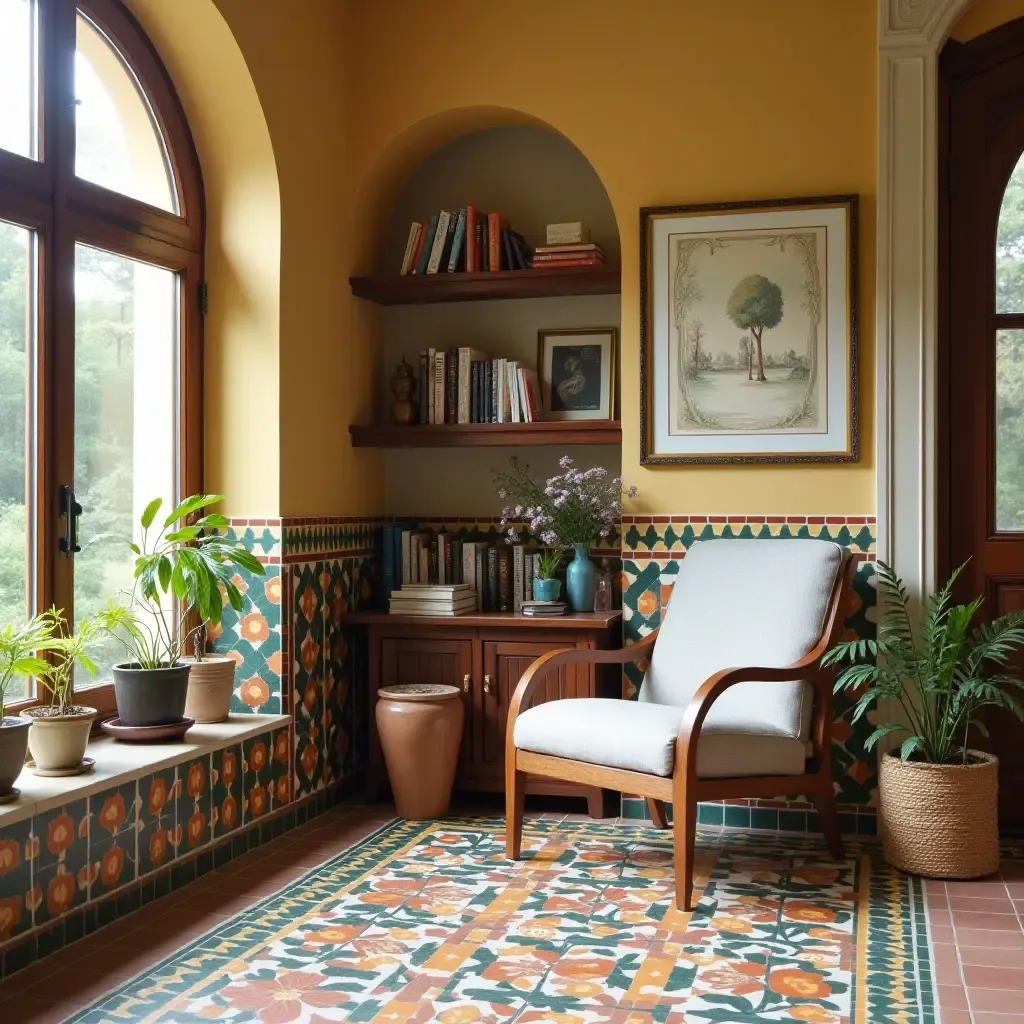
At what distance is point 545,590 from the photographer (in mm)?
4438

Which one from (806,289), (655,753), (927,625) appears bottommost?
(655,753)

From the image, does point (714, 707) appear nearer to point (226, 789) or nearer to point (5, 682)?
point (226, 789)

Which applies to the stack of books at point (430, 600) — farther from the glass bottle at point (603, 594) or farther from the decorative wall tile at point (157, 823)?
the decorative wall tile at point (157, 823)

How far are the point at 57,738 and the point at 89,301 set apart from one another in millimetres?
1350

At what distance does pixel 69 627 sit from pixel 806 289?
2.65 metres

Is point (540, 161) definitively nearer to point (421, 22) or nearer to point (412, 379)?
point (421, 22)

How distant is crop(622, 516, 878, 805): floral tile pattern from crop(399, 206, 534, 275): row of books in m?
1.12

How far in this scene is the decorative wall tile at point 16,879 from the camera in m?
2.81

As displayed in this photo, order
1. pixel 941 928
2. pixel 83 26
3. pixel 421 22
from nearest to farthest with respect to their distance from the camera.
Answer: pixel 941 928 → pixel 83 26 → pixel 421 22

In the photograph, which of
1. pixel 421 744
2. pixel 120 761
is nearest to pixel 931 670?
pixel 421 744

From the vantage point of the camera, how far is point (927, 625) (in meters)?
3.75

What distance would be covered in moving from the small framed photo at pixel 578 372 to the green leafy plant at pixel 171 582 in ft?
4.86

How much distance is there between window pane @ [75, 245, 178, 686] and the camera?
143 inches

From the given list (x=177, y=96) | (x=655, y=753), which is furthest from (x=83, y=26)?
(x=655, y=753)
